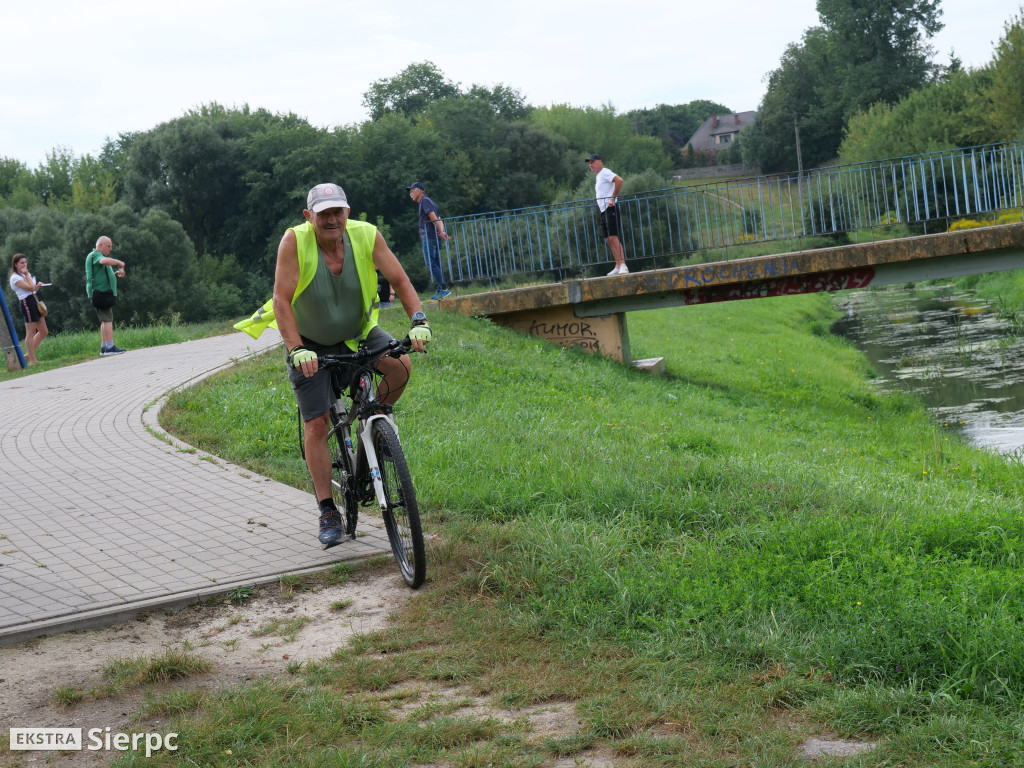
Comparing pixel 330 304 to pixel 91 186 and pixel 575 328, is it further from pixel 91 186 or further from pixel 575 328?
pixel 91 186

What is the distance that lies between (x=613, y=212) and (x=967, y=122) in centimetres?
3730

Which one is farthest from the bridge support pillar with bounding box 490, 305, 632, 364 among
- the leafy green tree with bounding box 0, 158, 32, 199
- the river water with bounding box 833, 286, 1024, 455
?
the leafy green tree with bounding box 0, 158, 32, 199

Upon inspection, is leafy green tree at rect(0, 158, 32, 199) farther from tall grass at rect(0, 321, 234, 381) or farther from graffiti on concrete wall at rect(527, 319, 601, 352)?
graffiti on concrete wall at rect(527, 319, 601, 352)

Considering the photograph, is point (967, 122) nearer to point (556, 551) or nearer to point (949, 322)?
point (949, 322)

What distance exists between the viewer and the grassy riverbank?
10.8ft

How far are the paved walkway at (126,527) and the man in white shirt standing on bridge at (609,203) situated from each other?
312 inches

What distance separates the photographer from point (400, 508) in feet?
15.9

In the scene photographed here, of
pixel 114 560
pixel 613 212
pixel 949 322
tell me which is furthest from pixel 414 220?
pixel 114 560

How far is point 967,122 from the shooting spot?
45.9 metres

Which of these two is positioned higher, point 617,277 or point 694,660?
point 617,277

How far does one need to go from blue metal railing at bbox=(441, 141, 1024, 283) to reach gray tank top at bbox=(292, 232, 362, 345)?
1108 cm

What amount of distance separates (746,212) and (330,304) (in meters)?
12.9

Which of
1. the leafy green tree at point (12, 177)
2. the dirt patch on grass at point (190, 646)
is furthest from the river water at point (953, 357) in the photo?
the leafy green tree at point (12, 177)

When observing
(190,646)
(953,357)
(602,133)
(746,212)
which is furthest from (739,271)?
(602,133)
